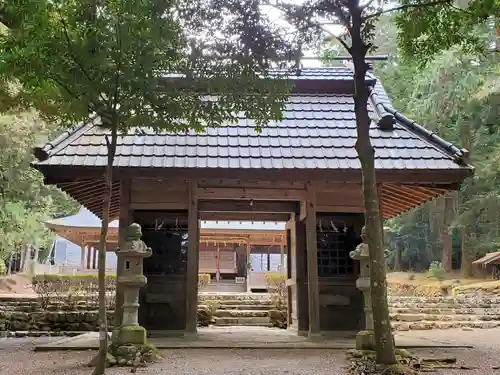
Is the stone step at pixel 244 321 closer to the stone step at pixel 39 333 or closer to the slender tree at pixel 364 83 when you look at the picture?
the stone step at pixel 39 333

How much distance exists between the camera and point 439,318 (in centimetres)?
1273

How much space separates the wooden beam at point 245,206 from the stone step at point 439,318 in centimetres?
502

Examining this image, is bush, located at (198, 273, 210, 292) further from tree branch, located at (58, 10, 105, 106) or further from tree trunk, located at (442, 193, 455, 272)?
tree branch, located at (58, 10, 105, 106)

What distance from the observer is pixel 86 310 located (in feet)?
42.2

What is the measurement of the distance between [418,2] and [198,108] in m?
2.52

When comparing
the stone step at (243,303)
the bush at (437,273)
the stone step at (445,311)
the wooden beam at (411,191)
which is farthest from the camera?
the bush at (437,273)

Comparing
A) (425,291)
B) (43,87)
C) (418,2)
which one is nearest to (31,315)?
(43,87)

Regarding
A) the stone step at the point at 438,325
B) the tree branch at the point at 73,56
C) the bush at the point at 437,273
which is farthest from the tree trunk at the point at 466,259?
the tree branch at the point at 73,56

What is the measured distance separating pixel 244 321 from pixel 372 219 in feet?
30.2

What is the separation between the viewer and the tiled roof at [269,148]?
7.45 m

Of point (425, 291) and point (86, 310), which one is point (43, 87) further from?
point (425, 291)

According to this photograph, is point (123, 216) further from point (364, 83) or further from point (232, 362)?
point (364, 83)

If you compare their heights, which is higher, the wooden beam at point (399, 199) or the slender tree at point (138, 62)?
the slender tree at point (138, 62)

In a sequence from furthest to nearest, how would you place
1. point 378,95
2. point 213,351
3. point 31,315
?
point 31,315 < point 378,95 < point 213,351
